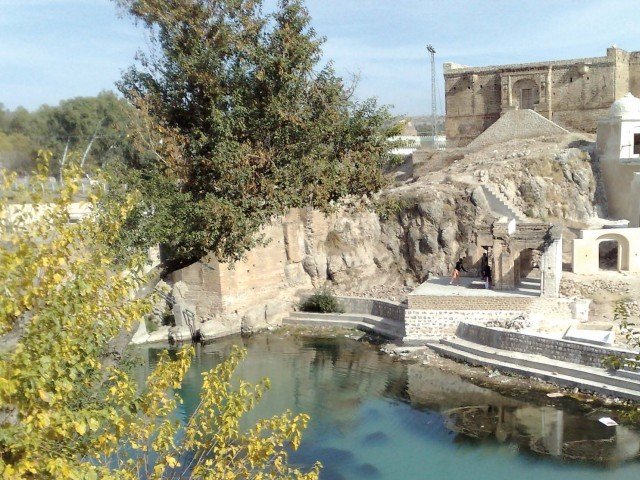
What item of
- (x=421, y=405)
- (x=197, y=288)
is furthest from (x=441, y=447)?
(x=197, y=288)

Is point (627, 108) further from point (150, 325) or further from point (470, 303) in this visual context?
point (150, 325)

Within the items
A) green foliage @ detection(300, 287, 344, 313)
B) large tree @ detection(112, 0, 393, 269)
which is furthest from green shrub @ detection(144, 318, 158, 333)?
large tree @ detection(112, 0, 393, 269)

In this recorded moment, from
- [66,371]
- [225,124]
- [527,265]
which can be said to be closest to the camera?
[66,371]

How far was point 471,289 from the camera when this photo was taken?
16.6 metres

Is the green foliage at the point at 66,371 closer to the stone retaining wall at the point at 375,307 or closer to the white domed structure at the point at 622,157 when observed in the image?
the stone retaining wall at the point at 375,307

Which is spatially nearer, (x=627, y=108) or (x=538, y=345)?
(x=538, y=345)

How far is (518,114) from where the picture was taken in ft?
92.9

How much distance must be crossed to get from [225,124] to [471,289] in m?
10.00

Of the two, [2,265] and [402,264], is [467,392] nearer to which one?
[402,264]

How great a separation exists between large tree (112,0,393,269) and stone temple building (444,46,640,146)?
22.5 m

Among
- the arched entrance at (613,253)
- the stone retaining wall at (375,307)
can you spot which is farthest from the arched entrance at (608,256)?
the stone retaining wall at (375,307)

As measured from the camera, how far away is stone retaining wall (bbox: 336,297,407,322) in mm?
17656

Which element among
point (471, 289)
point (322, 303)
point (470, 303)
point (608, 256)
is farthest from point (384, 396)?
point (608, 256)

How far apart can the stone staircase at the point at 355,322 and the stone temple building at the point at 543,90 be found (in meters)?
15.6
